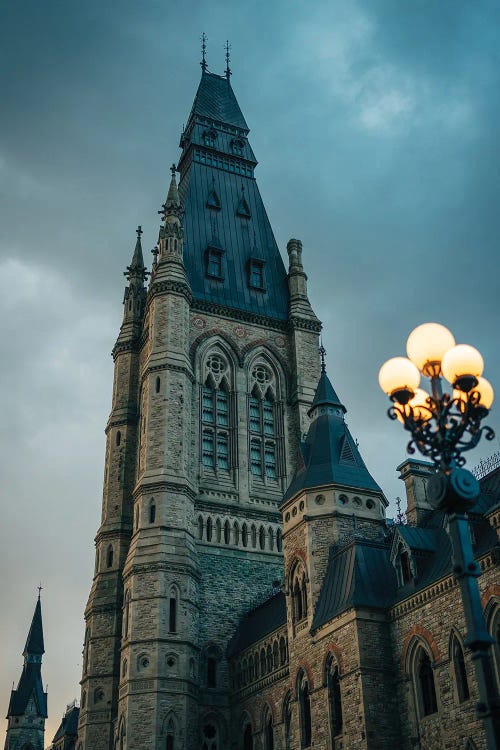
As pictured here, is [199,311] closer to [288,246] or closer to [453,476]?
[288,246]

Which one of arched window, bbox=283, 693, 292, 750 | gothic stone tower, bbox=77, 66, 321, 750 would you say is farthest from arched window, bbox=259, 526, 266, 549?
arched window, bbox=283, 693, 292, 750

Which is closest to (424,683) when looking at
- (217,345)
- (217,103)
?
(217,345)

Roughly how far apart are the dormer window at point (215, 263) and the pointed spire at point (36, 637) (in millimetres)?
57173

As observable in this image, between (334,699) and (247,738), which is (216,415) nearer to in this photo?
(247,738)

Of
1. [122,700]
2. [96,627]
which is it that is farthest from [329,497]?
[96,627]

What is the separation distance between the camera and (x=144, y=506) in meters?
42.6

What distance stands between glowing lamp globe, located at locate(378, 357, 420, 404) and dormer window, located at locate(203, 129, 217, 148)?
2087 inches

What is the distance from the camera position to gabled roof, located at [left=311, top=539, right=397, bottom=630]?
28859 millimetres

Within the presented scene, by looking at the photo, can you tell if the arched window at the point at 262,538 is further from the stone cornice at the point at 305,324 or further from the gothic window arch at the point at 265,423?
the stone cornice at the point at 305,324

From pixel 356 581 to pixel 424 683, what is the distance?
4307mm

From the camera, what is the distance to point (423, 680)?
26.3m

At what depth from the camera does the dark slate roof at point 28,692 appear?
288 ft

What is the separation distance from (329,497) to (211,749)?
45.4 ft

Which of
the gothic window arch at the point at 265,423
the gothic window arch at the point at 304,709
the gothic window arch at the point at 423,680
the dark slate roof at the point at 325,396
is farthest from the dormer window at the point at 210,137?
the gothic window arch at the point at 423,680
